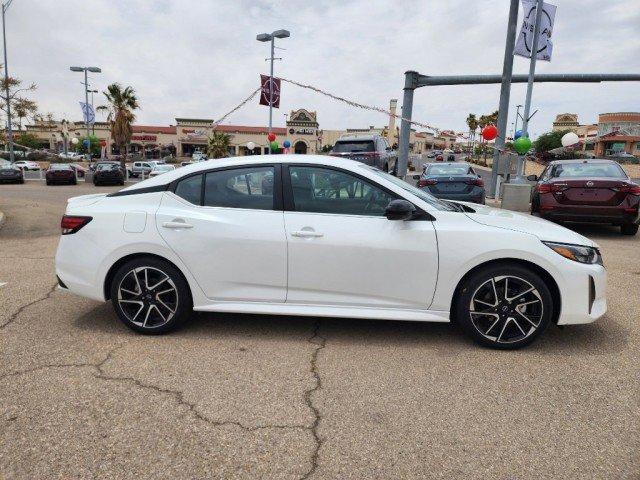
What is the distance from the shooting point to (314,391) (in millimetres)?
2863

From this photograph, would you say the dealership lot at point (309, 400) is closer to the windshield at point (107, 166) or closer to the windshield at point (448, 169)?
the windshield at point (448, 169)

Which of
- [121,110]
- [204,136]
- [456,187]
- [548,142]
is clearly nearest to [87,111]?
[121,110]

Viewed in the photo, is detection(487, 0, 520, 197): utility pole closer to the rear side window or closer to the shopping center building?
the rear side window

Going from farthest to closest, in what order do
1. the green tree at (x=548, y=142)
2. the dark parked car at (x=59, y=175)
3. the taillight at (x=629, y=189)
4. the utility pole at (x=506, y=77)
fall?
the green tree at (x=548, y=142)
the dark parked car at (x=59, y=175)
the utility pole at (x=506, y=77)
the taillight at (x=629, y=189)

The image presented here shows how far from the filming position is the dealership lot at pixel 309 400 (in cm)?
221

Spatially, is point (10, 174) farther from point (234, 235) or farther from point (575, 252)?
point (575, 252)

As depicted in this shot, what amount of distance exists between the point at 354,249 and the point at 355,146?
11.7 meters

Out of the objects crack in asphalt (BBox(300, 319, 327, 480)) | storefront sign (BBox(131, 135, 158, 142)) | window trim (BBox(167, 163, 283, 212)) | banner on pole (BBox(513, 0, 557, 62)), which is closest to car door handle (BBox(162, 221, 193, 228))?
window trim (BBox(167, 163, 283, 212))

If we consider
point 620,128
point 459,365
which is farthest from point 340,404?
point 620,128

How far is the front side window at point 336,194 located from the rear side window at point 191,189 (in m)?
0.80

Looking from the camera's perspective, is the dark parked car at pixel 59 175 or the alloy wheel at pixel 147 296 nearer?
the alloy wheel at pixel 147 296

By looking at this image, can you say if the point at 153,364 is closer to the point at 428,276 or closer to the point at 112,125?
the point at 428,276

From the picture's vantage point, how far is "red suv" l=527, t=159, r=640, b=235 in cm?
780

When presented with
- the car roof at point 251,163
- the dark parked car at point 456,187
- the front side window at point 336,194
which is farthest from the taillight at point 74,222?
the dark parked car at point 456,187
